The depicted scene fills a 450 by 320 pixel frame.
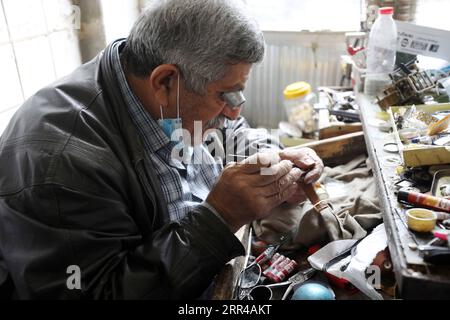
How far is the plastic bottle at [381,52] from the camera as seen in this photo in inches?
63.4

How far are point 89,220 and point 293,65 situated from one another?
219 cm

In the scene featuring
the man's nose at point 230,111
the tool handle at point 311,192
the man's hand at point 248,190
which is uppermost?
the man's nose at point 230,111

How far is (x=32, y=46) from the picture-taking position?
65.4 inches

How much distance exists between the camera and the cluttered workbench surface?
26.5 inches

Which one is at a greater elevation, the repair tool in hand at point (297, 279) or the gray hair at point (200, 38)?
the gray hair at point (200, 38)

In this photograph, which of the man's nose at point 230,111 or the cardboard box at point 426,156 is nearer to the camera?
the cardboard box at point 426,156

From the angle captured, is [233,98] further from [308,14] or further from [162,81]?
[308,14]

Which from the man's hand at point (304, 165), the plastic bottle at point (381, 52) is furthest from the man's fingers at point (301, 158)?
the plastic bottle at point (381, 52)

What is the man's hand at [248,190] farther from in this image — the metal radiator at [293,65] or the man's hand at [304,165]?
the metal radiator at [293,65]

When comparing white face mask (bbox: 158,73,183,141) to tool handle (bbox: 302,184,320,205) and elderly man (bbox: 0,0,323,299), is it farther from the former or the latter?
tool handle (bbox: 302,184,320,205)

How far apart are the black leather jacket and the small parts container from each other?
1.46 meters

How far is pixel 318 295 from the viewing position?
852 millimetres

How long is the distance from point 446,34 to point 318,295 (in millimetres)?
1135

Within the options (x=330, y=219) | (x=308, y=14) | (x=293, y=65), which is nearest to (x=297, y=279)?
(x=330, y=219)
